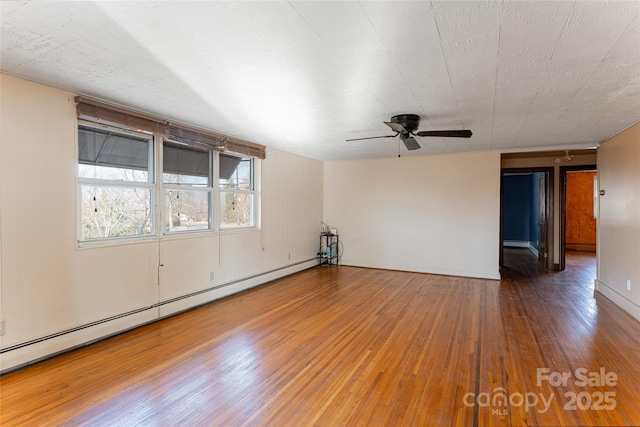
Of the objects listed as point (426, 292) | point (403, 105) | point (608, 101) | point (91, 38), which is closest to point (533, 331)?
point (426, 292)

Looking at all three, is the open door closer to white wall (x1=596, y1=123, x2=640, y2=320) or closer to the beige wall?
the beige wall

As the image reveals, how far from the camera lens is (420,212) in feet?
21.7

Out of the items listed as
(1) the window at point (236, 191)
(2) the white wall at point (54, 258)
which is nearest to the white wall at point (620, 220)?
(1) the window at point (236, 191)

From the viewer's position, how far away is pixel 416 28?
1.89 m

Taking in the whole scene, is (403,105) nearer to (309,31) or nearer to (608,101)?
(309,31)

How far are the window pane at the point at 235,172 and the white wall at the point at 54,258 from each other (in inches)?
45.1

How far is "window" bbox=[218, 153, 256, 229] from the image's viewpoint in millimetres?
4891

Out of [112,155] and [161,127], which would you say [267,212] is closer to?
[161,127]

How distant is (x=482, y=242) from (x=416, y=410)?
477cm

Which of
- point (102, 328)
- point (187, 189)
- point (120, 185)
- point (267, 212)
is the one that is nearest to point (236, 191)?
point (267, 212)

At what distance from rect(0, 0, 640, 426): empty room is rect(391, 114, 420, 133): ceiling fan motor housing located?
0.06 feet

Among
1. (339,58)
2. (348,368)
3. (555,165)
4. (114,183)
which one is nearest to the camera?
(339,58)

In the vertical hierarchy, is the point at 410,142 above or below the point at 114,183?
above

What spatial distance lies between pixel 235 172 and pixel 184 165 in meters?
1.00
